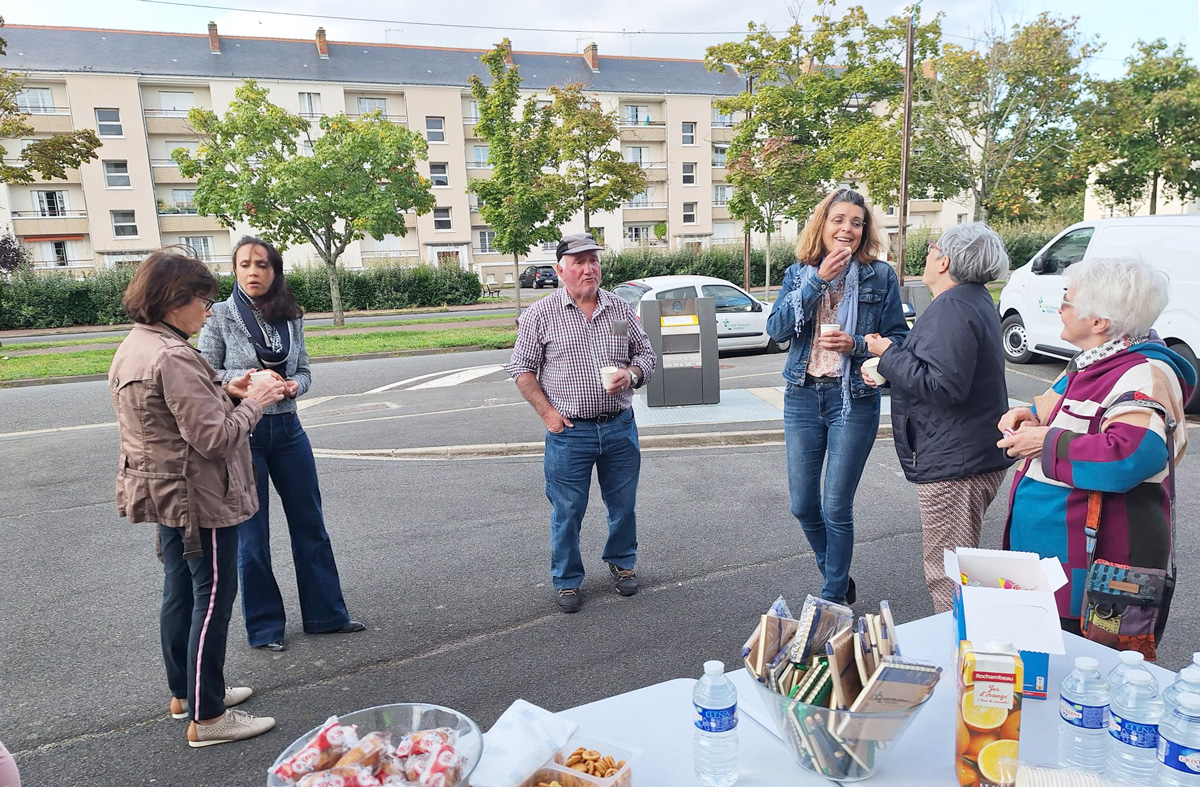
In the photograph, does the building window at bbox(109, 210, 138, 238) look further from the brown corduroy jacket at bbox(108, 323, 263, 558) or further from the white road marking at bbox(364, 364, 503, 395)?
the brown corduroy jacket at bbox(108, 323, 263, 558)

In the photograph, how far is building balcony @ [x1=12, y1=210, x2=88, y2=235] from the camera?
42.1 metres

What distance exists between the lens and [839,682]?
4.92ft

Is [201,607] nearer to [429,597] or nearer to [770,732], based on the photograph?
[429,597]

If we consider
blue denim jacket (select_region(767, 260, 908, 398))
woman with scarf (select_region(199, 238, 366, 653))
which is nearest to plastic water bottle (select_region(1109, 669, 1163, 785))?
blue denim jacket (select_region(767, 260, 908, 398))

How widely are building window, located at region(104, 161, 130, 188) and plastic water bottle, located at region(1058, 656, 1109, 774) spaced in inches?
2031

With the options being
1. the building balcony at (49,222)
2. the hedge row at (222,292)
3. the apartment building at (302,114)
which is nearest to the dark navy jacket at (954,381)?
the hedge row at (222,292)

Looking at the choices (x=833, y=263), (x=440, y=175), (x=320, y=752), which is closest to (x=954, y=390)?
(x=833, y=263)

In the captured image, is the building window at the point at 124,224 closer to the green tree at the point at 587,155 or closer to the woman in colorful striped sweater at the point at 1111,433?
the green tree at the point at 587,155

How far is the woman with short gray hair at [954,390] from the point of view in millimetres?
2982

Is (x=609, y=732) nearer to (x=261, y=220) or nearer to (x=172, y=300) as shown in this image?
(x=172, y=300)

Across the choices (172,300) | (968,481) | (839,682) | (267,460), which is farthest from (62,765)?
(968,481)

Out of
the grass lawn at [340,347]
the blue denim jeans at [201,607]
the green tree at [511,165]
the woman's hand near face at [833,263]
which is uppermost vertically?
the green tree at [511,165]

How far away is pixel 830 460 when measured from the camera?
12.1 feet

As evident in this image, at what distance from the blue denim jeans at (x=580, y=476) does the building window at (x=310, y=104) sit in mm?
46216
